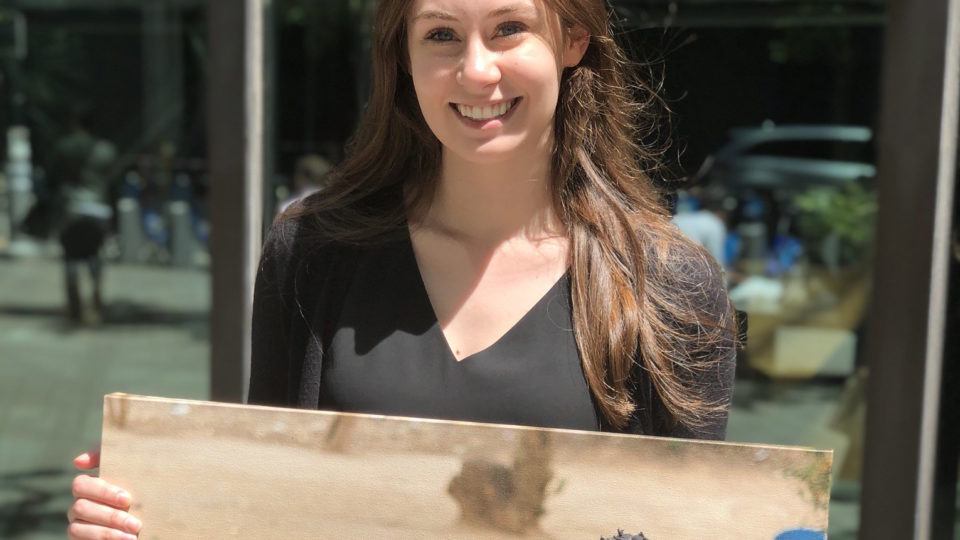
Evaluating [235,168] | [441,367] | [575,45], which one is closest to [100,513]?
[441,367]

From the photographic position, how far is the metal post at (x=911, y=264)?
101 inches

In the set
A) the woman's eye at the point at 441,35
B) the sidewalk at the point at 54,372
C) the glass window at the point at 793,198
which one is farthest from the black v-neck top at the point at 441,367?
the sidewalk at the point at 54,372

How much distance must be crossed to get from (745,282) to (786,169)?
1.27 ft

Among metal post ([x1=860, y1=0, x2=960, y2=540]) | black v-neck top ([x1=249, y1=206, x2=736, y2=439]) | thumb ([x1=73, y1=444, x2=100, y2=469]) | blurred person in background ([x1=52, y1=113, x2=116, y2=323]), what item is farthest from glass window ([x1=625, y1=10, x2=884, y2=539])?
blurred person in background ([x1=52, y1=113, x2=116, y2=323])

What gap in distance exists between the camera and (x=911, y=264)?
261 cm

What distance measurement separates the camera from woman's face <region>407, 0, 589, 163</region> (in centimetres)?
131

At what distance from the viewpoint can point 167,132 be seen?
12.4 feet

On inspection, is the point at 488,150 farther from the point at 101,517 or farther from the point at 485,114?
the point at 101,517

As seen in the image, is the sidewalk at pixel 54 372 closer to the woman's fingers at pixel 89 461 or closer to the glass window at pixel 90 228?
the glass window at pixel 90 228

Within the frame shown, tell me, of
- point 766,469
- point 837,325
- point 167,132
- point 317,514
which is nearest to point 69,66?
point 167,132

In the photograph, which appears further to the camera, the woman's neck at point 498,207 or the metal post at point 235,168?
the metal post at point 235,168

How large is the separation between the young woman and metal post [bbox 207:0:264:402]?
142 cm

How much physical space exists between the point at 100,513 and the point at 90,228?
293 centimetres

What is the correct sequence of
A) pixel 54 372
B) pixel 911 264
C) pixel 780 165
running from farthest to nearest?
pixel 54 372 → pixel 780 165 → pixel 911 264
